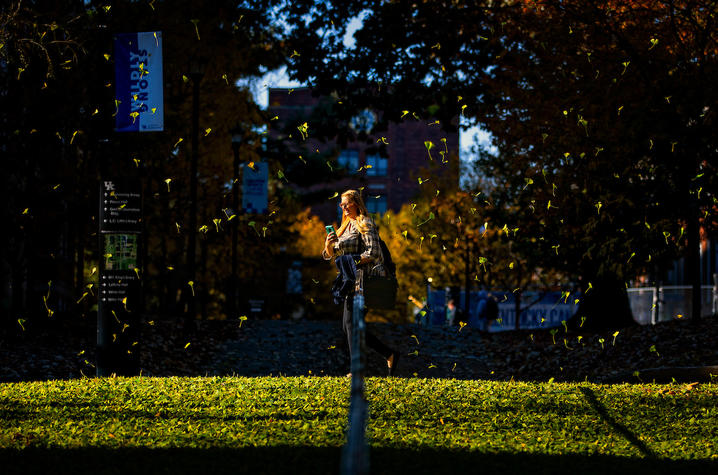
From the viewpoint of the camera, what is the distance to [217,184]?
32.9m

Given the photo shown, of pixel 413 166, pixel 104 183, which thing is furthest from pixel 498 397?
pixel 413 166

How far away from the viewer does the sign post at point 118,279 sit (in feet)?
39.6

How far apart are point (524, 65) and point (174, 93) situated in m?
11.6

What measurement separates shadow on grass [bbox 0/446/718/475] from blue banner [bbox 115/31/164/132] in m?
5.95

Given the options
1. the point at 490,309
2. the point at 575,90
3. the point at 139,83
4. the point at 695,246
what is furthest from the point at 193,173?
the point at 490,309

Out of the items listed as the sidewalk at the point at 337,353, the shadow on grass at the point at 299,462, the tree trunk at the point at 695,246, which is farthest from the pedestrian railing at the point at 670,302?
the shadow on grass at the point at 299,462

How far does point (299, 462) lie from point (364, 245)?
4.21m

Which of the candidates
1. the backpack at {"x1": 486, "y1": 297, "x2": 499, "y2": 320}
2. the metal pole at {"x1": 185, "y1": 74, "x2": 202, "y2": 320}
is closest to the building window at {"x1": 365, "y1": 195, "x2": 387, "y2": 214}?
the backpack at {"x1": 486, "y1": 297, "x2": 499, "y2": 320}

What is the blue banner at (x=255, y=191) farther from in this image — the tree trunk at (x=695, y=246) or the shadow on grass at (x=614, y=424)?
the shadow on grass at (x=614, y=424)

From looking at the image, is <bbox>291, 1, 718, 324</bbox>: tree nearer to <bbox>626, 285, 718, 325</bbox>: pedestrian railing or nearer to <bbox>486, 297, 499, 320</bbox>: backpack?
<bbox>626, 285, 718, 325</bbox>: pedestrian railing

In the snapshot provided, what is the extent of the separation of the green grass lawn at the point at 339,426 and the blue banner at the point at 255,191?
1815cm

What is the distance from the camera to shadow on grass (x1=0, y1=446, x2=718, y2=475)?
20.7 feet

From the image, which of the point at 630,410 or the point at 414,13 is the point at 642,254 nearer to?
the point at 414,13

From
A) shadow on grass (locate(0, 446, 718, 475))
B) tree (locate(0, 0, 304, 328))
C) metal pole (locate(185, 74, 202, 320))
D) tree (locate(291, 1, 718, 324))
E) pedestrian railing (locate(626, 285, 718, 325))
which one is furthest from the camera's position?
pedestrian railing (locate(626, 285, 718, 325))
